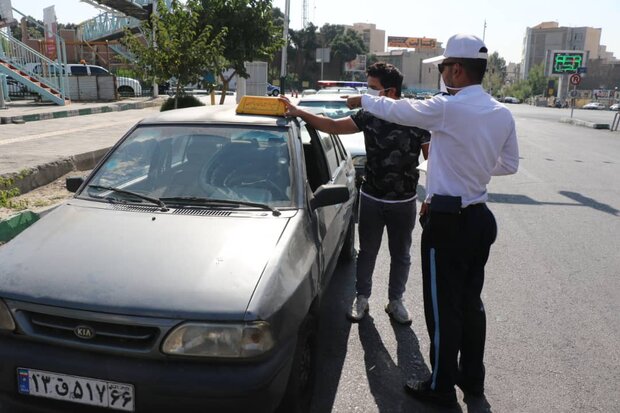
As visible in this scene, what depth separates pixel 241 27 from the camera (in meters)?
13.6

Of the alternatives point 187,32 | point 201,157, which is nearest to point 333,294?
point 201,157

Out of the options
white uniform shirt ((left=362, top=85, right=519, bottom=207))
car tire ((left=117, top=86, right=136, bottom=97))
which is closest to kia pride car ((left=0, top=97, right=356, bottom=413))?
white uniform shirt ((left=362, top=85, right=519, bottom=207))

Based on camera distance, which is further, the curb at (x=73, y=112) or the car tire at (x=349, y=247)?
the curb at (x=73, y=112)

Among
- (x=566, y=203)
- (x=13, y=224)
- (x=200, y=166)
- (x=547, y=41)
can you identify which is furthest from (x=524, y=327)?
(x=547, y=41)

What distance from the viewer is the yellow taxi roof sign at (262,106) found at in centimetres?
374

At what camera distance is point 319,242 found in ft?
10.6

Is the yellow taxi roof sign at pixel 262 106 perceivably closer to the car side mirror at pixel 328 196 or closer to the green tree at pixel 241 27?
the car side mirror at pixel 328 196

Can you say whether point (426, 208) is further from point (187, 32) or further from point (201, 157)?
point (187, 32)

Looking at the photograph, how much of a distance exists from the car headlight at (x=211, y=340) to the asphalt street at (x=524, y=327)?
3.29 feet

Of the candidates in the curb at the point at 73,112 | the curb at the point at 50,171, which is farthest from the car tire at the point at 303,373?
the curb at the point at 73,112

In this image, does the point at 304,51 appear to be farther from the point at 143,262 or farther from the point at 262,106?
the point at 143,262

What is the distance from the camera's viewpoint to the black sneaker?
3.00 metres

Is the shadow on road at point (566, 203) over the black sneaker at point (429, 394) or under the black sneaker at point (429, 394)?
under

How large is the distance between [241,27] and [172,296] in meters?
12.5
